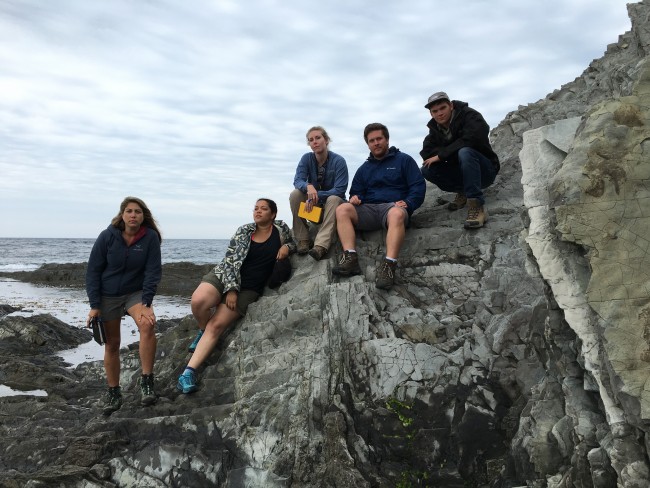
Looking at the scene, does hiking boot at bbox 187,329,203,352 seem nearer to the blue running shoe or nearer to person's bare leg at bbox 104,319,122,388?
the blue running shoe

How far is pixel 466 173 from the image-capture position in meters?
7.72

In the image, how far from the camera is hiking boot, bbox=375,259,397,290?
6.88 metres

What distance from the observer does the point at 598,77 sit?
10305 mm

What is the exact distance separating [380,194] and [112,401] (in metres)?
4.53

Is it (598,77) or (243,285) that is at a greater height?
(598,77)

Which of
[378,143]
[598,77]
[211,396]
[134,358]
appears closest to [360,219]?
[378,143]

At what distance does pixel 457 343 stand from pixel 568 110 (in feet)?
19.9

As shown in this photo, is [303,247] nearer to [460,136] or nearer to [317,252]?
[317,252]

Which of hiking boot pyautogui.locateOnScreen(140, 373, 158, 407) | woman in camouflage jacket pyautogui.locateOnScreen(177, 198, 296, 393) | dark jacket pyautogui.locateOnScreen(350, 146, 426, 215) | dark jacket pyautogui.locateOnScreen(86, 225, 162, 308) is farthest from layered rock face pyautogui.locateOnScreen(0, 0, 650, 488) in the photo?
dark jacket pyautogui.locateOnScreen(86, 225, 162, 308)

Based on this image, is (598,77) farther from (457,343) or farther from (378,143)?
(457,343)

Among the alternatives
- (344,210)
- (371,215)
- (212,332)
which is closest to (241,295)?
(212,332)

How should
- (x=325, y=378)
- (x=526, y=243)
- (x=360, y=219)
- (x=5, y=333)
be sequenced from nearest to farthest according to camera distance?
(x=526, y=243) < (x=325, y=378) < (x=360, y=219) < (x=5, y=333)

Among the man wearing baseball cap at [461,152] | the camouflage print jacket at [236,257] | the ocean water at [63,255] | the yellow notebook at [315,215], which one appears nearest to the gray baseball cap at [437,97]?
the man wearing baseball cap at [461,152]

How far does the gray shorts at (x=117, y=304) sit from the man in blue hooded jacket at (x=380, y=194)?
2596mm
